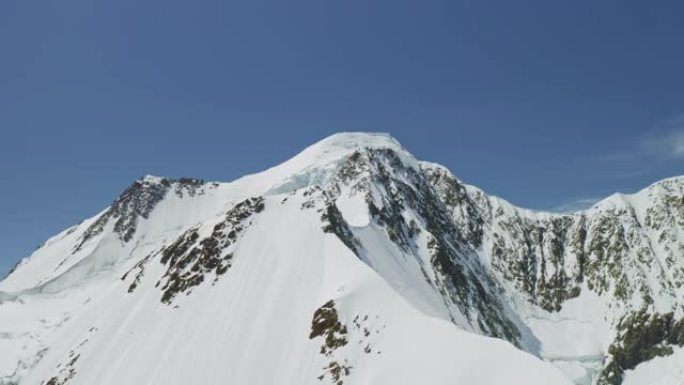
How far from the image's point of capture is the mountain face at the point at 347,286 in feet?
143

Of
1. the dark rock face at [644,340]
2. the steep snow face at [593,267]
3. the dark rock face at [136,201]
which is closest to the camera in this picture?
the dark rock face at [136,201]

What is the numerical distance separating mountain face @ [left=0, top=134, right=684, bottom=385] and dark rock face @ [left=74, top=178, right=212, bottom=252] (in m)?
0.57

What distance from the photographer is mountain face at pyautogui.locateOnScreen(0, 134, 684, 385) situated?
143 feet

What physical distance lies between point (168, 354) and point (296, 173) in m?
99.0

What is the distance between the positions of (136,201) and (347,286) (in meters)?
113

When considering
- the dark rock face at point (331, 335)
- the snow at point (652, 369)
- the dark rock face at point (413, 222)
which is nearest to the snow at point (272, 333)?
the dark rock face at point (331, 335)

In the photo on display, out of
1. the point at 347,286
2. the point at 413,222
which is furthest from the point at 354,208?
the point at 347,286

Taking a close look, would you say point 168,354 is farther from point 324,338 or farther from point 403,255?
point 403,255

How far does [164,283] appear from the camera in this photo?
2586 inches

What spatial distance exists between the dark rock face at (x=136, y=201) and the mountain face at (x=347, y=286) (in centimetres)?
57

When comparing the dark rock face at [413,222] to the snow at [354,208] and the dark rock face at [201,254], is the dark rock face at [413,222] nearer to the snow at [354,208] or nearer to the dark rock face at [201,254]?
the snow at [354,208]

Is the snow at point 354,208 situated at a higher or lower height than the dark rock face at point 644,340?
lower

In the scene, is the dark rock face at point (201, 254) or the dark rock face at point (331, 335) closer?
the dark rock face at point (331, 335)

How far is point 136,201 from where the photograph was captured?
484ft
